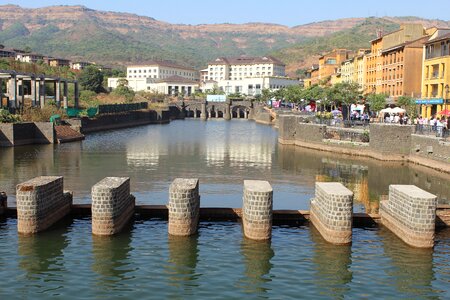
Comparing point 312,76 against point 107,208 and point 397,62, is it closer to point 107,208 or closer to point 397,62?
point 397,62

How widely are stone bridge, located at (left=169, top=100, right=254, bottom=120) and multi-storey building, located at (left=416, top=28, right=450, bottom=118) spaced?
81.6 meters

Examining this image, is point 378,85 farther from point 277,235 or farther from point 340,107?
point 277,235

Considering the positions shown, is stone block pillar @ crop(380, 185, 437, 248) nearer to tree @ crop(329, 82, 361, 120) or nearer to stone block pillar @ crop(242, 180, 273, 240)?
stone block pillar @ crop(242, 180, 273, 240)

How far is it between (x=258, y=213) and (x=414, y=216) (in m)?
6.00

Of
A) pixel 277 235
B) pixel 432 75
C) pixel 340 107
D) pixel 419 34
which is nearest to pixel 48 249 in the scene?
pixel 277 235

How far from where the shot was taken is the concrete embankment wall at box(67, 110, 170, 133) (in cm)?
7938

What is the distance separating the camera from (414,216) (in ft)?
69.8

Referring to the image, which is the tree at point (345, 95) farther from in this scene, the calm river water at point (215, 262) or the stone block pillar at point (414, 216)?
the stone block pillar at point (414, 216)

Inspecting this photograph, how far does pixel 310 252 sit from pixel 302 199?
10107mm

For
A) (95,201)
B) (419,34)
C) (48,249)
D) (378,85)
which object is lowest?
(48,249)

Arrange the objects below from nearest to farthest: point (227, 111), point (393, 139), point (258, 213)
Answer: point (258, 213)
point (393, 139)
point (227, 111)

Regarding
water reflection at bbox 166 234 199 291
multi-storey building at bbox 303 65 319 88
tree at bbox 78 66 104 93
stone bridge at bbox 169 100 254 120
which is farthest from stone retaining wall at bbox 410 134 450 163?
multi-storey building at bbox 303 65 319 88

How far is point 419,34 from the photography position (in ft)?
306

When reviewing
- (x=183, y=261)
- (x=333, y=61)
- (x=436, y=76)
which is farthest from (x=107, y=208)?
(x=333, y=61)
